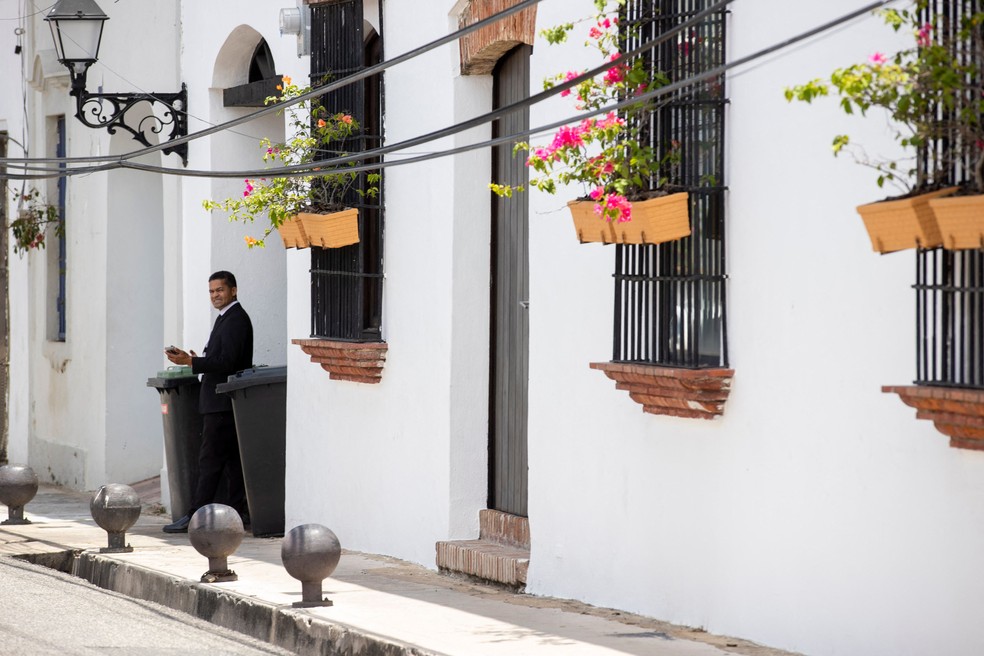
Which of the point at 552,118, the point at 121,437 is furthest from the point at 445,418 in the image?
the point at 121,437

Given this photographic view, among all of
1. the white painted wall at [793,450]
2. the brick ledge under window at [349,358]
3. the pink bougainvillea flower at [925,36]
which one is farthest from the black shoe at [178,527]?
the pink bougainvillea flower at [925,36]

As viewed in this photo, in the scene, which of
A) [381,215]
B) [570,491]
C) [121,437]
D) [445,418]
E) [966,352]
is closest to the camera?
[966,352]

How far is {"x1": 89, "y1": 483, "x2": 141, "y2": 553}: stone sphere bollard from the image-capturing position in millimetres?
10023

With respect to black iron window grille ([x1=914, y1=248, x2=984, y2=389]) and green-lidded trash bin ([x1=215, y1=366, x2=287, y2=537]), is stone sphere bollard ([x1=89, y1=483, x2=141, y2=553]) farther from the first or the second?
black iron window grille ([x1=914, y1=248, x2=984, y2=389])

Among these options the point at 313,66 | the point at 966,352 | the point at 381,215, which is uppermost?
the point at 313,66

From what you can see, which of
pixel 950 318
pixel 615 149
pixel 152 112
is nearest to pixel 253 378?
pixel 152 112

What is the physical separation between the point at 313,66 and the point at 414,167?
1180 mm

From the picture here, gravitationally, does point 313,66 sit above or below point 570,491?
above

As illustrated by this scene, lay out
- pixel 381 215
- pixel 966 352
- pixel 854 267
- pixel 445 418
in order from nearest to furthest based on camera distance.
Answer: pixel 966 352
pixel 854 267
pixel 445 418
pixel 381 215

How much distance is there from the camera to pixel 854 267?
631 centimetres

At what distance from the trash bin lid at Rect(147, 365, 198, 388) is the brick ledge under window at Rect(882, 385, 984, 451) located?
669cm

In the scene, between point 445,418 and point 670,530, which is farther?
point 445,418

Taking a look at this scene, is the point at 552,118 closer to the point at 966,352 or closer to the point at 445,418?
the point at 445,418

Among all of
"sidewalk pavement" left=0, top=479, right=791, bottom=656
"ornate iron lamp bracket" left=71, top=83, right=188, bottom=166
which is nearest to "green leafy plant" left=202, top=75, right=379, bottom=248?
Answer: "ornate iron lamp bracket" left=71, top=83, right=188, bottom=166
